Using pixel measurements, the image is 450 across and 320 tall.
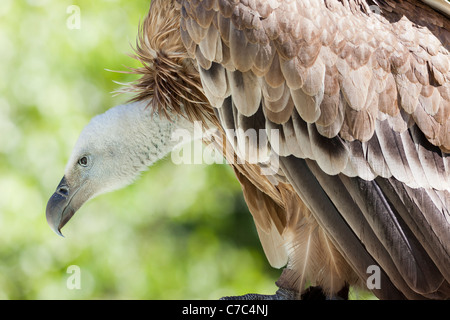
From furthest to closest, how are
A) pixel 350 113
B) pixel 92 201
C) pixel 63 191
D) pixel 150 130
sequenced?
1. pixel 92 201
2. pixel 63 191
3. pixel 150 130
4. pixel 350 113

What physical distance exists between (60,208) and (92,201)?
4.17 feet

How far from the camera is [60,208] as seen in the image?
2.40 metres

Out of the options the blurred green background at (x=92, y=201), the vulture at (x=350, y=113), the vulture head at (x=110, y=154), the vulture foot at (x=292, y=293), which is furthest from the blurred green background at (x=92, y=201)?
the vulture at (x=350, y=113)

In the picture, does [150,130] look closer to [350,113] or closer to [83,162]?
[83,162]

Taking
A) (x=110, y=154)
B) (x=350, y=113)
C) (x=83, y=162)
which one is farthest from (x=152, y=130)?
(x=350, y=113)

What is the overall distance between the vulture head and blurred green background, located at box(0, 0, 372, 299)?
1034 mm


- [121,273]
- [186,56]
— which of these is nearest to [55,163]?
[121,273]

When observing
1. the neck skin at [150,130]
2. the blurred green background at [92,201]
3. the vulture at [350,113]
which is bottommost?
the blurred green background at [92,201]

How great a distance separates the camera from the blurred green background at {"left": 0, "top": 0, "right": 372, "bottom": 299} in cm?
352

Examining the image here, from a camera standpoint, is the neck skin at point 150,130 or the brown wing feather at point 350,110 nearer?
the brown wing feather at point 350,110

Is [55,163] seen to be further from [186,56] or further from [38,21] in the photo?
[186,56]

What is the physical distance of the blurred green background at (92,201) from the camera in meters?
3.52

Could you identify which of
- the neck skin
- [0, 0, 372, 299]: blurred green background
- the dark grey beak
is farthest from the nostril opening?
[0, 0, 372, 299]: blurred green background

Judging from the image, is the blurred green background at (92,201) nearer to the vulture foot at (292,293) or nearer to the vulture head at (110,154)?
the vulture head at (110,154)
